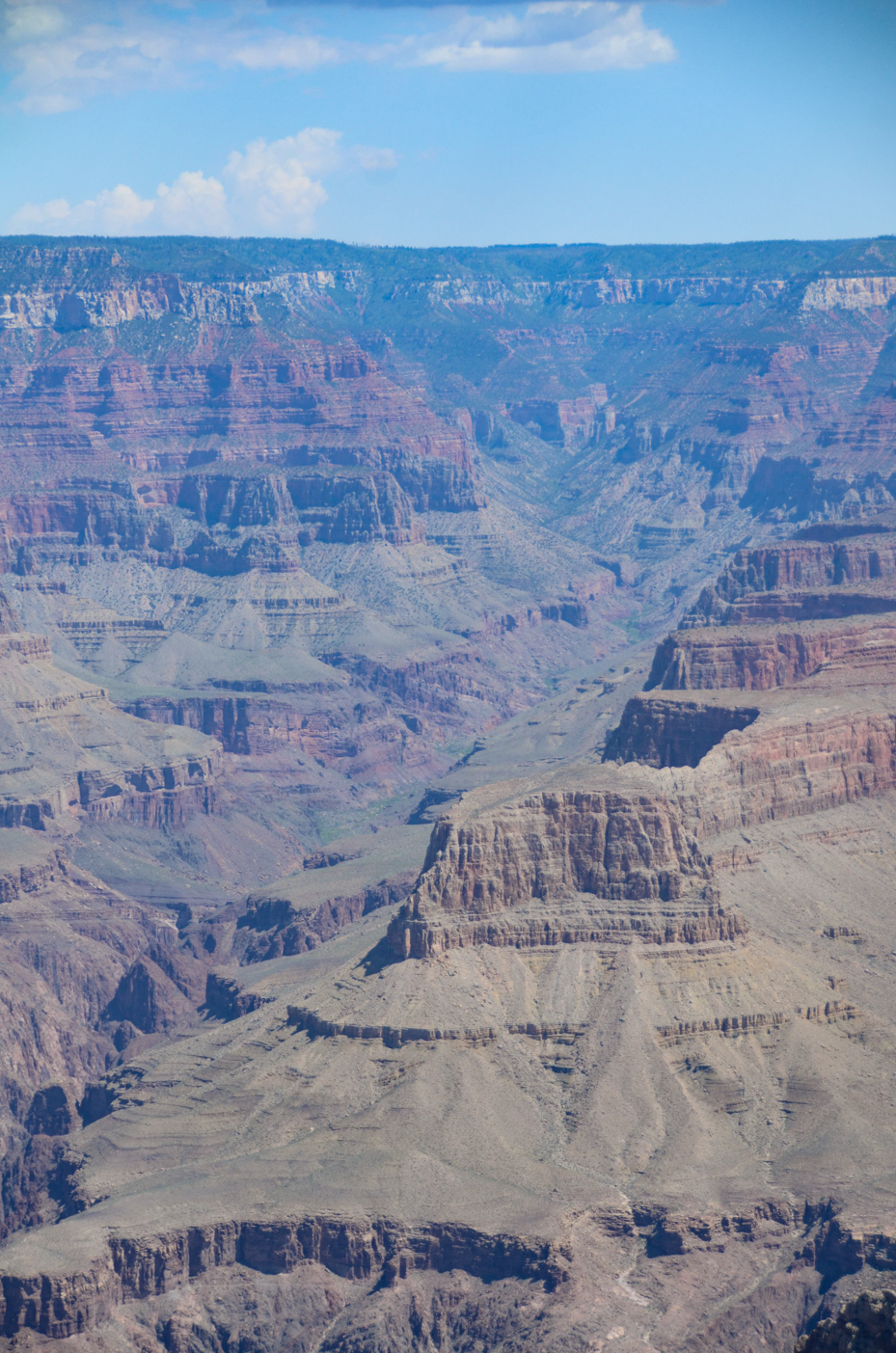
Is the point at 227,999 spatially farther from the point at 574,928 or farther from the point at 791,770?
the point at 574,928

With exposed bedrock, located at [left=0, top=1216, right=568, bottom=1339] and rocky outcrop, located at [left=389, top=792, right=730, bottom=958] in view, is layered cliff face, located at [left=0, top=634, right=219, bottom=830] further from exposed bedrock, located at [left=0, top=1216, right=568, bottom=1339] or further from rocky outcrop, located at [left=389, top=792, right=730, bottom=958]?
exposed bedrock, located at [left=0, top=1216, right=568, bottom=1339]

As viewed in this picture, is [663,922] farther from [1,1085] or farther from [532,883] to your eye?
[1,1085]

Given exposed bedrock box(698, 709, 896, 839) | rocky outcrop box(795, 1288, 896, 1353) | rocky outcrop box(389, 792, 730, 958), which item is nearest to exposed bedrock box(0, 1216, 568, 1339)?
rocky outcrop box(389, 792, 730, 958)

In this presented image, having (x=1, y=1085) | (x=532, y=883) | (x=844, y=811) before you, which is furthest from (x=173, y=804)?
(x=532, y=883)

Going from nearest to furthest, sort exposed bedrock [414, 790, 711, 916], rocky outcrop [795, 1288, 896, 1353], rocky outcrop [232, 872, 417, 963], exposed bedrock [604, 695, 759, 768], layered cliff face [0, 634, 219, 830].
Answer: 1. rocky outcrop [795, 1288, 896, 1353]
2. exposed bedrock [414, 790, 711, 916]
3. exposed bedrock [604, 695, 759, 768]
4. rocky outcrop [232, 872, 417, 963]
5. layered cliff face [0, 634, 219, 830]

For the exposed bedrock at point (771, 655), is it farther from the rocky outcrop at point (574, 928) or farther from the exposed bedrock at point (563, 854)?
the rocky outcrop at point (574, 928)

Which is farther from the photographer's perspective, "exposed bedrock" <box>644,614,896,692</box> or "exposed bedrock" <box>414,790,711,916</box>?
"exposed bedrock" <box>644,614,896,692</box>

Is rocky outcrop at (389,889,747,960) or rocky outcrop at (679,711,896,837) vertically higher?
rocky outcrop at (679,711,896,837)
